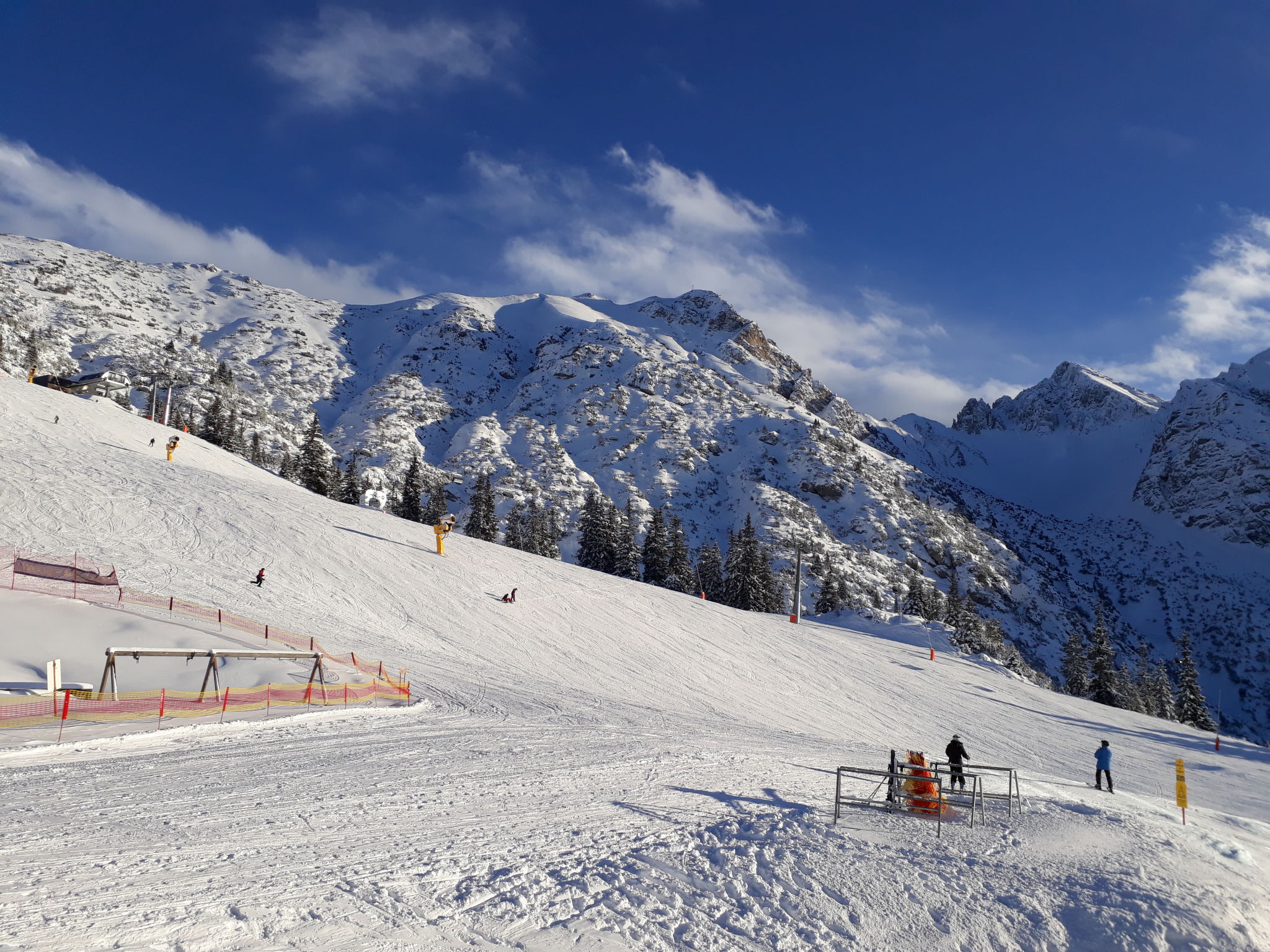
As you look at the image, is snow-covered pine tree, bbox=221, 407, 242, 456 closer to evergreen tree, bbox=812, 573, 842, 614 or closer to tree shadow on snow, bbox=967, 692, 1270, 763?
evergreen tree, bbox=812, 573, 842, 614

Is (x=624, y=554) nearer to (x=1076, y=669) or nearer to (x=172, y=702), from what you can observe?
(x=1076, y=669)

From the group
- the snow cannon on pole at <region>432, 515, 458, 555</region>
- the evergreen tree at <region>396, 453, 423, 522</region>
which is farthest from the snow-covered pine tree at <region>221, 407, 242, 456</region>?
the snow cannon on pole at <region>432, 515, 458, 555</region>

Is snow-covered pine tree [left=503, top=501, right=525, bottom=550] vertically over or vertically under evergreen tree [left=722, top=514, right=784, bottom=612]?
over

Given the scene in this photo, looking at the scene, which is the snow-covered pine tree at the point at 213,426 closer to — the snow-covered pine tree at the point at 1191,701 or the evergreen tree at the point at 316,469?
the evergreen tree at the point at 316,469

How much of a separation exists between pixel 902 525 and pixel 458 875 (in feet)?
403

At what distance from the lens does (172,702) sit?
1412cm

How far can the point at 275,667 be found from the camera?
16.8 meters

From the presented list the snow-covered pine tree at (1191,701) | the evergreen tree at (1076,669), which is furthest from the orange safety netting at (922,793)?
the evergreen tree at (1076,669)

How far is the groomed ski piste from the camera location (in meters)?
6.25

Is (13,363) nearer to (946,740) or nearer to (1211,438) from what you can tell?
(946,740)

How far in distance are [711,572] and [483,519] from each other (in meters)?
23.5

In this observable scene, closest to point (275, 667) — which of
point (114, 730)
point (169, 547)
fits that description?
point (114, 730)

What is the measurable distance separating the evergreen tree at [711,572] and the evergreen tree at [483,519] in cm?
2132

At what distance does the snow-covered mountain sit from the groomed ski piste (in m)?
74.8
